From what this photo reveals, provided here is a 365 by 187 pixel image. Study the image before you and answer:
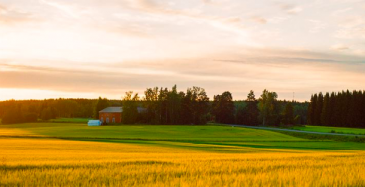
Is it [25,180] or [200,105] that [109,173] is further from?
[200,105]

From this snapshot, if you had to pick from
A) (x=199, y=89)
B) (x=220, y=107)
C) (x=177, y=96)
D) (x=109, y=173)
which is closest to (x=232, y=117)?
(x=220, y=107)

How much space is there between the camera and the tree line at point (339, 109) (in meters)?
114

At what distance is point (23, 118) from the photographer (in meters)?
146

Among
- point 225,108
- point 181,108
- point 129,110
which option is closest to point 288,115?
point 225,108

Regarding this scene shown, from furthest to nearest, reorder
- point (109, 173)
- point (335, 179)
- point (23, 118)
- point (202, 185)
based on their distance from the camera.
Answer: point (23, 118) → point (109, 173) → point (335, 179) → point (202, 185)

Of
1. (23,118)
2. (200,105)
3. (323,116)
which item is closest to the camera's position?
(323,116)

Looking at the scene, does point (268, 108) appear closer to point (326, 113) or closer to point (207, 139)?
point (326, 113)

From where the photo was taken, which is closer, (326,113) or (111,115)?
(326,113)

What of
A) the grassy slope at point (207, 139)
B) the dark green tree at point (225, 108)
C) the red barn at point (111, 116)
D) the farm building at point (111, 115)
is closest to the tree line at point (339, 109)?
the dark green tree at point (225, 108)

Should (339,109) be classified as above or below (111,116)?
above

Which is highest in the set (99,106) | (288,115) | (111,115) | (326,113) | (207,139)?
(99,106)

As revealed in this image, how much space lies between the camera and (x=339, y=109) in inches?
4791

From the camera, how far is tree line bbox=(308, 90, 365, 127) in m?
114

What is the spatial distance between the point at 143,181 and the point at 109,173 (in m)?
1.80
